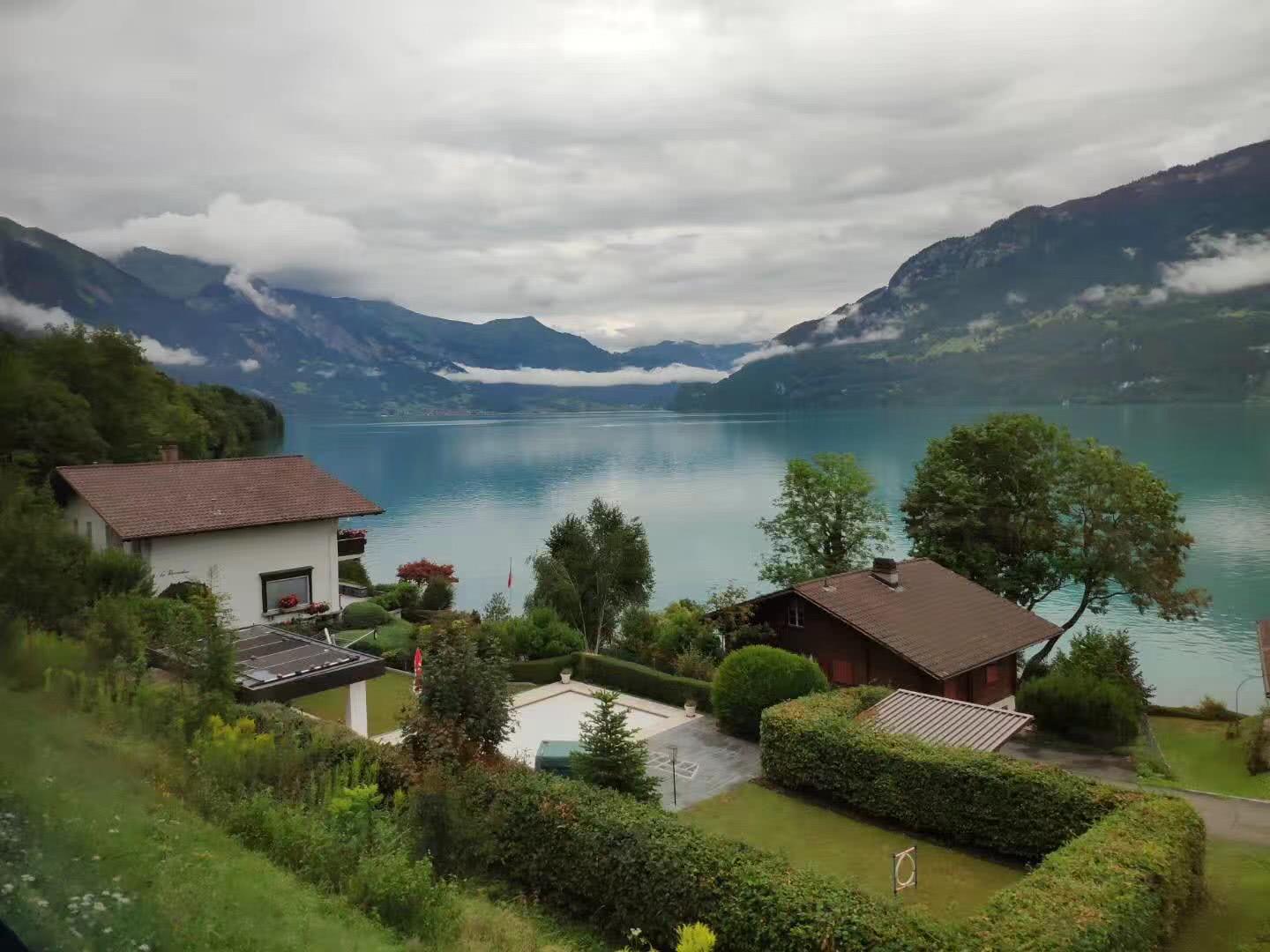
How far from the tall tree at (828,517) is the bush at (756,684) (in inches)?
619

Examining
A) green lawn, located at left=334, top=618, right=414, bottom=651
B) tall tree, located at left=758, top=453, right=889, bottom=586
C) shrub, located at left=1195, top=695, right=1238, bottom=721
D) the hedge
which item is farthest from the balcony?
shrub, located at left=1195, top=695, right=1238, bottom=721

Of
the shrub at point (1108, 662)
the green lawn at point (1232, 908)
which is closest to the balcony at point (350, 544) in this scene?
the shrub at point (1108, 662)

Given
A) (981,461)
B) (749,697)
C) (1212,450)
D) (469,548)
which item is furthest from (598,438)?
(749,697)

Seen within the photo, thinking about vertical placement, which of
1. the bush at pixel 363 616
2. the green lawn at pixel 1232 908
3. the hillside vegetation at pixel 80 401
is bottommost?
the bush at pixel 363 616

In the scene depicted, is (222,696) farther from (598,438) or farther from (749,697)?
(598,438)

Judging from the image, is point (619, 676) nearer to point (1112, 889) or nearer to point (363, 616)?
point (363, 616)

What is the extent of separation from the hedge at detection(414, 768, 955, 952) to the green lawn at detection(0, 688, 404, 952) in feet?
27.1

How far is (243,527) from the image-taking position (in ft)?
83.7

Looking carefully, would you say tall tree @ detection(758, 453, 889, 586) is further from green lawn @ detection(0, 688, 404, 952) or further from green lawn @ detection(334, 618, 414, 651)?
green lawn @ detection(0, 688, 404, 952)

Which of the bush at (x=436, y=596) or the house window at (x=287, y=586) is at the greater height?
the house window at (x=287, y=586)

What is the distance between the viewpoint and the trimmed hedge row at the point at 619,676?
81.4ft

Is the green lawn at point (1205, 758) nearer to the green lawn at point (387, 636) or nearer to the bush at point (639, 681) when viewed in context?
the bush at point (639, 681)

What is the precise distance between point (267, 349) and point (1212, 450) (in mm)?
112696

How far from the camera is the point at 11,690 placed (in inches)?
77.6
